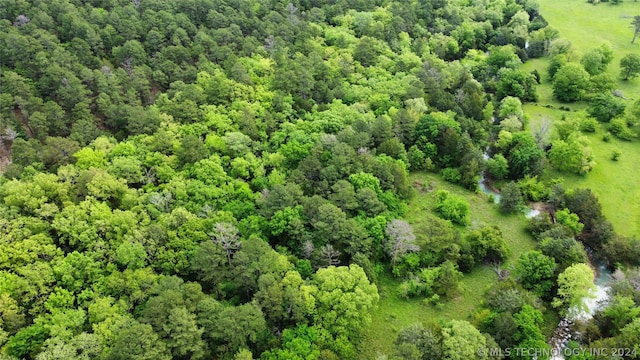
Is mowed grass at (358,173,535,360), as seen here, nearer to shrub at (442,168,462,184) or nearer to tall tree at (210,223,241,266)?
shrub at (442,168,462,184)

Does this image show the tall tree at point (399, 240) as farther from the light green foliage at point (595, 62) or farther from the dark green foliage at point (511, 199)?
the light green foliage at point (595, 62)

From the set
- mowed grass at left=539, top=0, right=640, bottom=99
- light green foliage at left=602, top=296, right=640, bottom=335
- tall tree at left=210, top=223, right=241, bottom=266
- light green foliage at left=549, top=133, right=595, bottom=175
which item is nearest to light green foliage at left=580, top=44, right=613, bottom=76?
mowed grass at left=539, top=0, right=640, bottom=99

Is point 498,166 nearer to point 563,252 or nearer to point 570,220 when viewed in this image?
point 570,220

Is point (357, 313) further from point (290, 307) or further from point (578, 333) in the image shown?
point (578, 333)

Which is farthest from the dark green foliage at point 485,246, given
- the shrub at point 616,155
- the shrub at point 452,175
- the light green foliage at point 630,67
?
the light green foliage at point 630,67

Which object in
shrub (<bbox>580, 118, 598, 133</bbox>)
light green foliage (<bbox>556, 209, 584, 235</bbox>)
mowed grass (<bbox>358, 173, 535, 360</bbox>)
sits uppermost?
shrub (<bbox>580, 118, 598, 133</bbox>)

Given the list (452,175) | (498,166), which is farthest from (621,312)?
(452,175)
